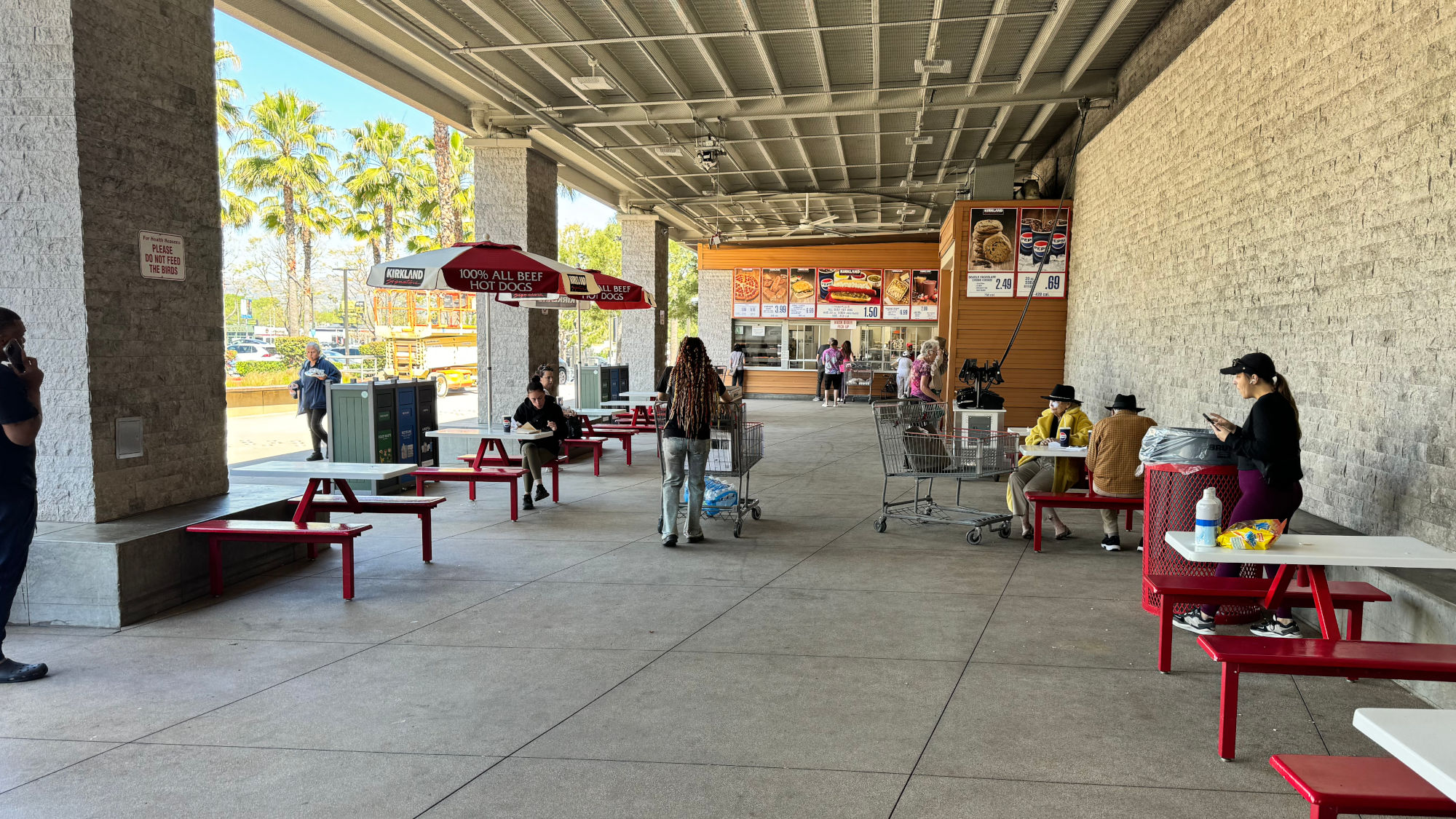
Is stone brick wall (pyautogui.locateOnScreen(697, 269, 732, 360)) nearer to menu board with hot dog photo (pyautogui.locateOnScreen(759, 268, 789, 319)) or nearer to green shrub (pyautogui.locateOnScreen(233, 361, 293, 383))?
menu board with hot dog photo (pyautogui.locateOnScreen(759, 268, 789, 319))

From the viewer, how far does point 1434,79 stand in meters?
4.75

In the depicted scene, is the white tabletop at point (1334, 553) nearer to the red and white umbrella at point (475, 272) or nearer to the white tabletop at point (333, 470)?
the white tabletop at point (333, 470)

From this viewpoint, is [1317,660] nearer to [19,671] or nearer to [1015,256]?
[19,671]

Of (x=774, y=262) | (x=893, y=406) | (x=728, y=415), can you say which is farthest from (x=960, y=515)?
(x=774, y=262)

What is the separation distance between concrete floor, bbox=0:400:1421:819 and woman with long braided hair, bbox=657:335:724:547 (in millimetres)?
831

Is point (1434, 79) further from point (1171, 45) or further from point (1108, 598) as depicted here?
point (1171, 45)

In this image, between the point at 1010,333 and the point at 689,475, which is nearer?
the point at 689,475

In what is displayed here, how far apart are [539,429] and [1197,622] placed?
687 cm

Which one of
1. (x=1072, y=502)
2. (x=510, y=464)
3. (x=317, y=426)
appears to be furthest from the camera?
(x=317, y=426)

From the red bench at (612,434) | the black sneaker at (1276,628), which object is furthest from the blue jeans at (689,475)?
the red bench at (612,434)

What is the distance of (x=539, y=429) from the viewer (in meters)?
9.84

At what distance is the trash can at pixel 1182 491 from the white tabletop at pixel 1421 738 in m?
3.09

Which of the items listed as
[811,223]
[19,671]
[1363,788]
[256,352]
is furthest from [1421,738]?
[256,352]
